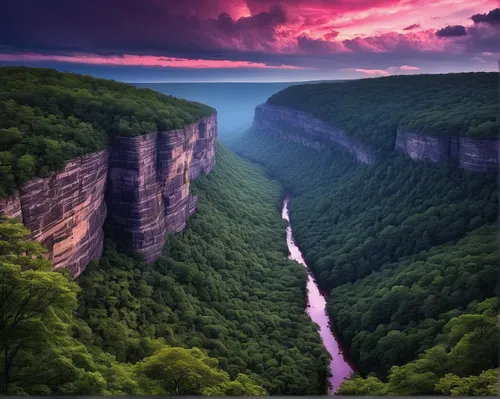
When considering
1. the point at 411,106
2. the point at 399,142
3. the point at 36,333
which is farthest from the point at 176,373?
the point at 411,106

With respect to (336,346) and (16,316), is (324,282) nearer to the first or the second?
(336,346)

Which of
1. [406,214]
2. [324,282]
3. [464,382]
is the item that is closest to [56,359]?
[464,382]

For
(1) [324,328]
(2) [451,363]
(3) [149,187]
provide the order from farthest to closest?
(1) [324,328], (3) [149,187], (2) [451,363]

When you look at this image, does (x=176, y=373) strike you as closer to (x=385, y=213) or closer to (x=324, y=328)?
(x=324, y=328)

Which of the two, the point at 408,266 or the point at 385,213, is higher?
the point at 385,213

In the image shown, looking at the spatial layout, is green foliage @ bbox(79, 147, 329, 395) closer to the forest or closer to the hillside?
the forest

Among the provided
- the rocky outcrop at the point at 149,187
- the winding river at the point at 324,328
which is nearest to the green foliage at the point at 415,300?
the winding river at the point at 324,328
